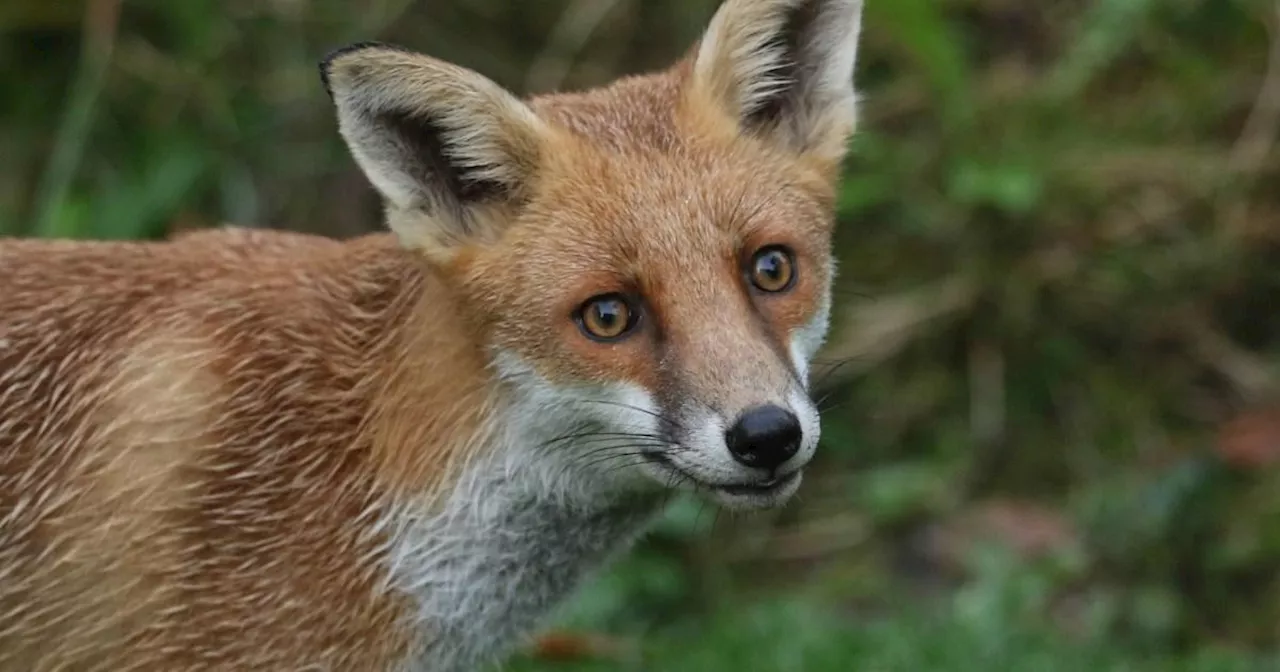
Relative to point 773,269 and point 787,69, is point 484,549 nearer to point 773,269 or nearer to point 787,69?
point 773,269

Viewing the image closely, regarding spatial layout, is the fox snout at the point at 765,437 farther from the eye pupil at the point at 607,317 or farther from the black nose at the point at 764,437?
the eye pupil at the point at 607,317

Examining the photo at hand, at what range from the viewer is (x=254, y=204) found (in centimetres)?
885

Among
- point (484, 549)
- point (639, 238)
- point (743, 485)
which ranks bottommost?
point (484, 549)

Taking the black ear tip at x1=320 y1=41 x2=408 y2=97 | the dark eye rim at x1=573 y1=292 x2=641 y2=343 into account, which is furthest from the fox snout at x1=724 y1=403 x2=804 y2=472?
the black ear tip at x1=320 y1=41 x2=408 y2=97

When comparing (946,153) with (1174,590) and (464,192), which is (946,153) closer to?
(1174,590)

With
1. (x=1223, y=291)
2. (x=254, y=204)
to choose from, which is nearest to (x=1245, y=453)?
(x=1223, y=291)

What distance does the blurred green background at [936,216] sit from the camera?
8.24m

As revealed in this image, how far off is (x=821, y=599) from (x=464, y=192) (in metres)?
3.95

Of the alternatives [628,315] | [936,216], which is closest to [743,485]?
[628,315]

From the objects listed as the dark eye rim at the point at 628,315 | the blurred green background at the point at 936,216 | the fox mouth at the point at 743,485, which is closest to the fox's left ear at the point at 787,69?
the dark eye rim at the point at 628,315

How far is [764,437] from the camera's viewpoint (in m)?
4.00

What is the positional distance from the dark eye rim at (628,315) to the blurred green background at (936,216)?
3.62 meters

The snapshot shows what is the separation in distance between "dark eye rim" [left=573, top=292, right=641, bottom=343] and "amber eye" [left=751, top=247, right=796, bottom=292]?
13.6 inches

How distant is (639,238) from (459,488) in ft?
3.03
